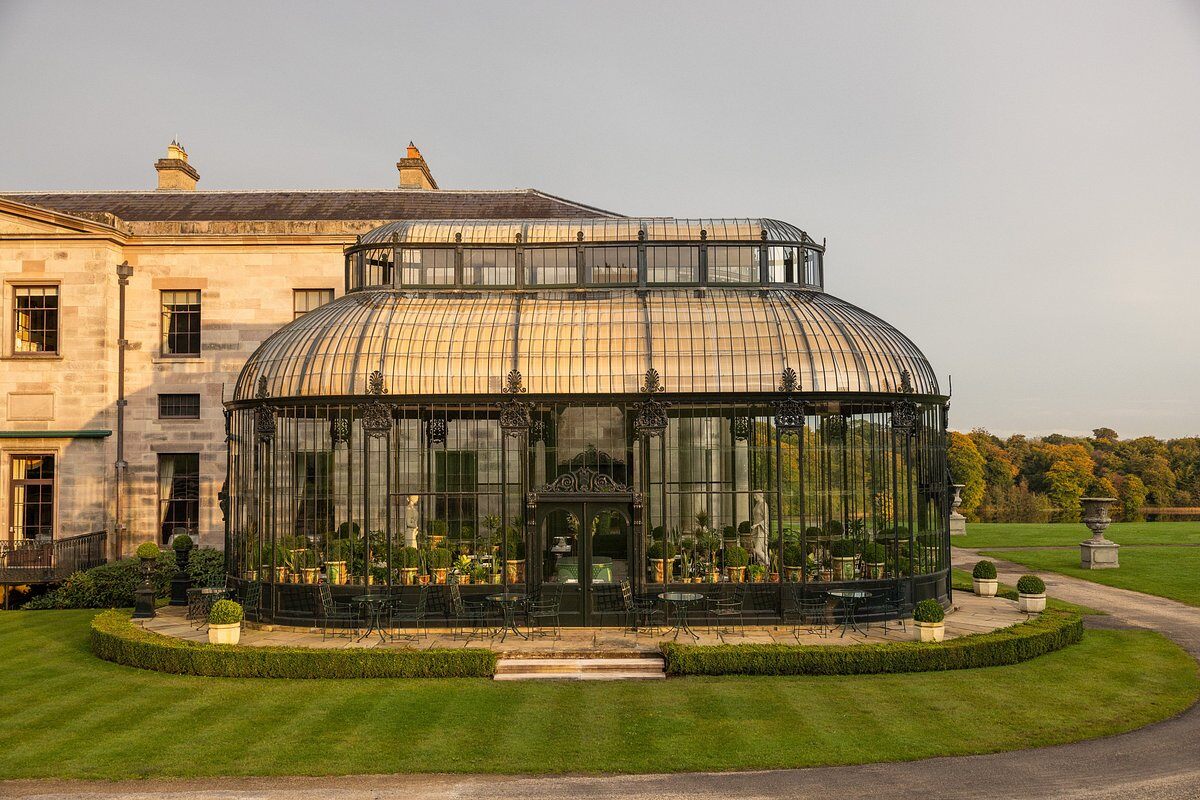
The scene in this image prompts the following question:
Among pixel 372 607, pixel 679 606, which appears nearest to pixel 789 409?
pixel 679 606

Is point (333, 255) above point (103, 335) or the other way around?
above

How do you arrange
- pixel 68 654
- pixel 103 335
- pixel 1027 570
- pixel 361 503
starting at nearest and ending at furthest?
pixel 68 654 → pixel 361 503 → pixel 103 335 → pixel 1027 570

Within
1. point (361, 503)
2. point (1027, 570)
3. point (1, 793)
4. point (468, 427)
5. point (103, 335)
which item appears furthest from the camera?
point (1027, 570)

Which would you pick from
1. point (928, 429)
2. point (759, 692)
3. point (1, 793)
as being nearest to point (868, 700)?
point (759, 692)

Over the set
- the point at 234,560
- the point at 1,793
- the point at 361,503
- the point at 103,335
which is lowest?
the point at 1,793

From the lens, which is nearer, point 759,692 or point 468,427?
point 759,692

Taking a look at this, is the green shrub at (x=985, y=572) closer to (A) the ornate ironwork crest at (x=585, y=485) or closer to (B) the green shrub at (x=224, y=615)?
(A) the ornate ironwork crest at (x=585, y=485)

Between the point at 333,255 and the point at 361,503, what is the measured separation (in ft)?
45.4

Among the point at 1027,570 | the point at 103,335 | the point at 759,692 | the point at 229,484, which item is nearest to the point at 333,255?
the point at 103,335

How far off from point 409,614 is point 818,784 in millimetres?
12448

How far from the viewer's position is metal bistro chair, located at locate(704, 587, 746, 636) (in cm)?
2350

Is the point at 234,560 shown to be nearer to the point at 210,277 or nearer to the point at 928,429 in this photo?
the point at 210,277

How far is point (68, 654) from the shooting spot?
23.2 metres

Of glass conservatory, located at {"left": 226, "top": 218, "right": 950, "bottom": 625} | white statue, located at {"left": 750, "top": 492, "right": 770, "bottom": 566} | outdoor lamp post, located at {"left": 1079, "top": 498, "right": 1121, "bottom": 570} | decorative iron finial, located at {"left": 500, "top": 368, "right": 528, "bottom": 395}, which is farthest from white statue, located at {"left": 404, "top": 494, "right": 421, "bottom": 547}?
outdoor lamp post, located at {"left": 1079, "top": 498, "right": 1121, "bottom": 570}
